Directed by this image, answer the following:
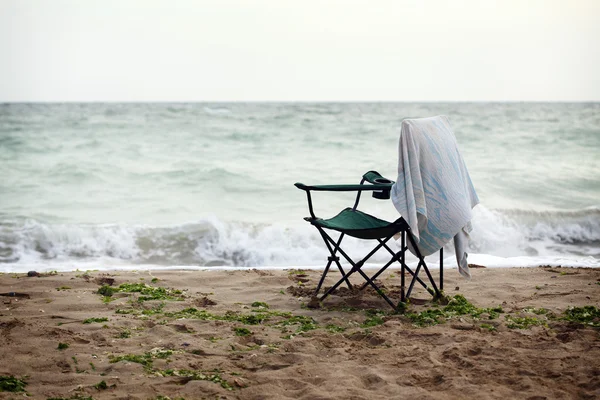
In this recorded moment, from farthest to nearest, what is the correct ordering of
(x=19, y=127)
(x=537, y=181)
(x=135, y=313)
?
(x=19, y=127)
(x=537, y=181)
(x=135, y=313)

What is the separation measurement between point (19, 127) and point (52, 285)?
14.8 metres

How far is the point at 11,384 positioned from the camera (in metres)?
2.63

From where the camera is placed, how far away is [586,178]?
39.1ft

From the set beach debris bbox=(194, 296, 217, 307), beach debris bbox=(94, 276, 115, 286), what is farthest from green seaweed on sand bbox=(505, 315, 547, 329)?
beach debris bbox=(94, 276, 115, 286)

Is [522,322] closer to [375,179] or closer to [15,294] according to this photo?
[375,179]

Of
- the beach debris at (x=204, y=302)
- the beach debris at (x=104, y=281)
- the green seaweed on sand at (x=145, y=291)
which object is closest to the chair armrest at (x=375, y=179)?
the beach debris at (x=204, y=302)

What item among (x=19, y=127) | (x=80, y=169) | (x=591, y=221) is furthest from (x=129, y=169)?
(x=591, y=221)

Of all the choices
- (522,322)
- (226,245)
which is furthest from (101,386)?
(226,245)

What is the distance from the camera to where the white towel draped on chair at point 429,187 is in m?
3.71

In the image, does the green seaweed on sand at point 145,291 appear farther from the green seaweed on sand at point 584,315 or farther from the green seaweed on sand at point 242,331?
the green seaweed on sand at point 584,315
